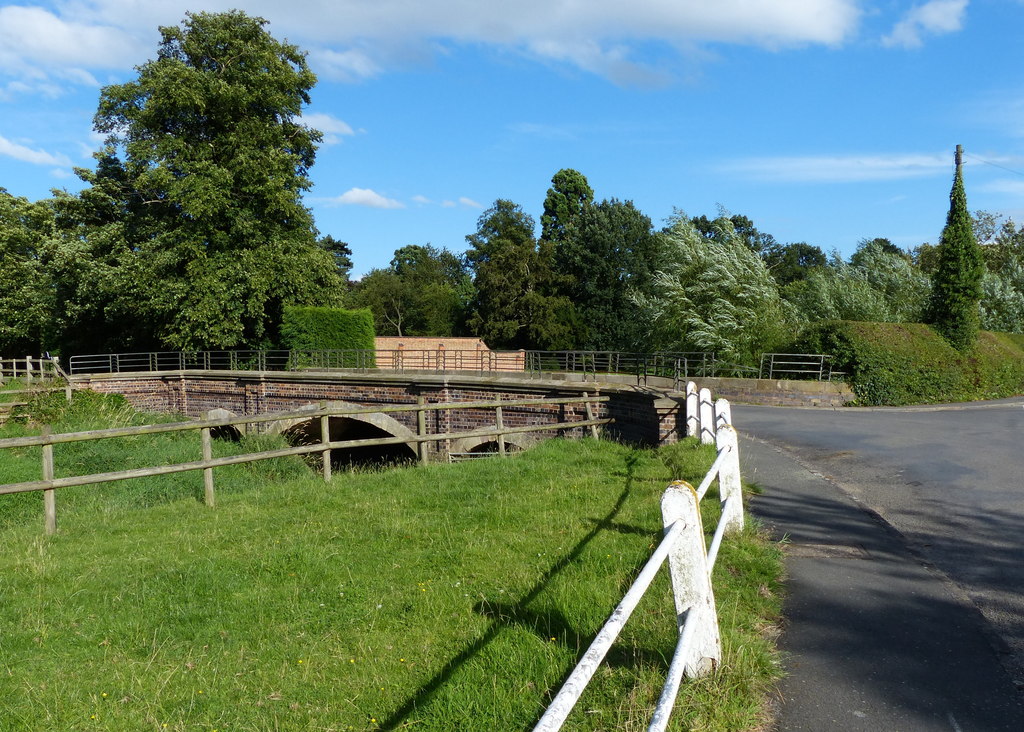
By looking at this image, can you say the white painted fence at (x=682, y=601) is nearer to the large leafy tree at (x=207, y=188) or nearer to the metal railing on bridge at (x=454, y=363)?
the metal railing on bridge at (x=454, y=363)

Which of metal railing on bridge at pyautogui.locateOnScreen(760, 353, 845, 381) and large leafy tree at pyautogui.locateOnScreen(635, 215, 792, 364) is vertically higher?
large leafy tree at pyautogui.locateOnScreen(635, 215, 792, 364)

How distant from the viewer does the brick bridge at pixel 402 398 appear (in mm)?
13781

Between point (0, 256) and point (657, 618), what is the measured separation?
1940 inches

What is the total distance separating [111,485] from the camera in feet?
42.7

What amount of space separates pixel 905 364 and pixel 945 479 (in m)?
15.4

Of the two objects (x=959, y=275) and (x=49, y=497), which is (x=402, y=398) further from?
(x=959, y=275)

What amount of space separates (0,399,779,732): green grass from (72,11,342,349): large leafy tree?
2533 centimetres

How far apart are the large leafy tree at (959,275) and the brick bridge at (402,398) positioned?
1090 centimetres

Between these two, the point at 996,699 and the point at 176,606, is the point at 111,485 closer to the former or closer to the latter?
the point at 176,606

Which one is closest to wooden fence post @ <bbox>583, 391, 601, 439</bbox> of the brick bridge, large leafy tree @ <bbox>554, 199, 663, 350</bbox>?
the brick bridge

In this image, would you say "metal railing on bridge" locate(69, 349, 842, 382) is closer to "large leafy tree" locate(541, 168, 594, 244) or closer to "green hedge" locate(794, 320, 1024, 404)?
"green hedge" locate(794, 320, 1024, 404)

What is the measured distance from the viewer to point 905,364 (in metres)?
22.9

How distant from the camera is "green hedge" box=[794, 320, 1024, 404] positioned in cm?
2244

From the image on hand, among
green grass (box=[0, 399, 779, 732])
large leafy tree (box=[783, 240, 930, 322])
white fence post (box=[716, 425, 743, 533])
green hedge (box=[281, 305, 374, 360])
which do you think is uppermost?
large leafy tree (box=[783, 240, 930, 322])
